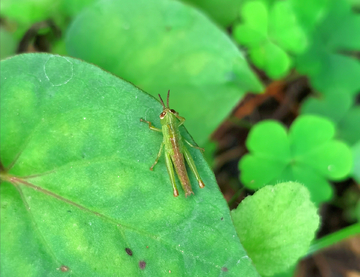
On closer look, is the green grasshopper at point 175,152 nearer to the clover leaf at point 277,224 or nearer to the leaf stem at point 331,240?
the clover leaf at point 277,224

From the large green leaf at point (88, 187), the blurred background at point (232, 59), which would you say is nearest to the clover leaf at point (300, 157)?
the blurred background at point (232, 59)

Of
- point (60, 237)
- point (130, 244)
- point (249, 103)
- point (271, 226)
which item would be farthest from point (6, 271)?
point (249, 103)

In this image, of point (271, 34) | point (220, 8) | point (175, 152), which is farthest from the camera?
point (220, 8)

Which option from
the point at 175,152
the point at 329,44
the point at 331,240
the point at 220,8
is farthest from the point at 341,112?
the point at 175,152

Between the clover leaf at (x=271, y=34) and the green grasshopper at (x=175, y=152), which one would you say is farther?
the clover leaf at (x=271, y=34)

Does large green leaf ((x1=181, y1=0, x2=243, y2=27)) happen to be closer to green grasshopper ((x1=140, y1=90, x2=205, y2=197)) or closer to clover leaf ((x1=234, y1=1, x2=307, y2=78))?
clover leaf ((x1=234, y1=1, x2=307, y2=78))

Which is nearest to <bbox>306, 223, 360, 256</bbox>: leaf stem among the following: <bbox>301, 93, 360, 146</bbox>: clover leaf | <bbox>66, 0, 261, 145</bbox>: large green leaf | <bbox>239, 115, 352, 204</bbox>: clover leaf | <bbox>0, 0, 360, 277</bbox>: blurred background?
<bbox>0, 0, 360, 277</bbox>: blurred background

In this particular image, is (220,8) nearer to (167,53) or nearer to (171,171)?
(167,53)
